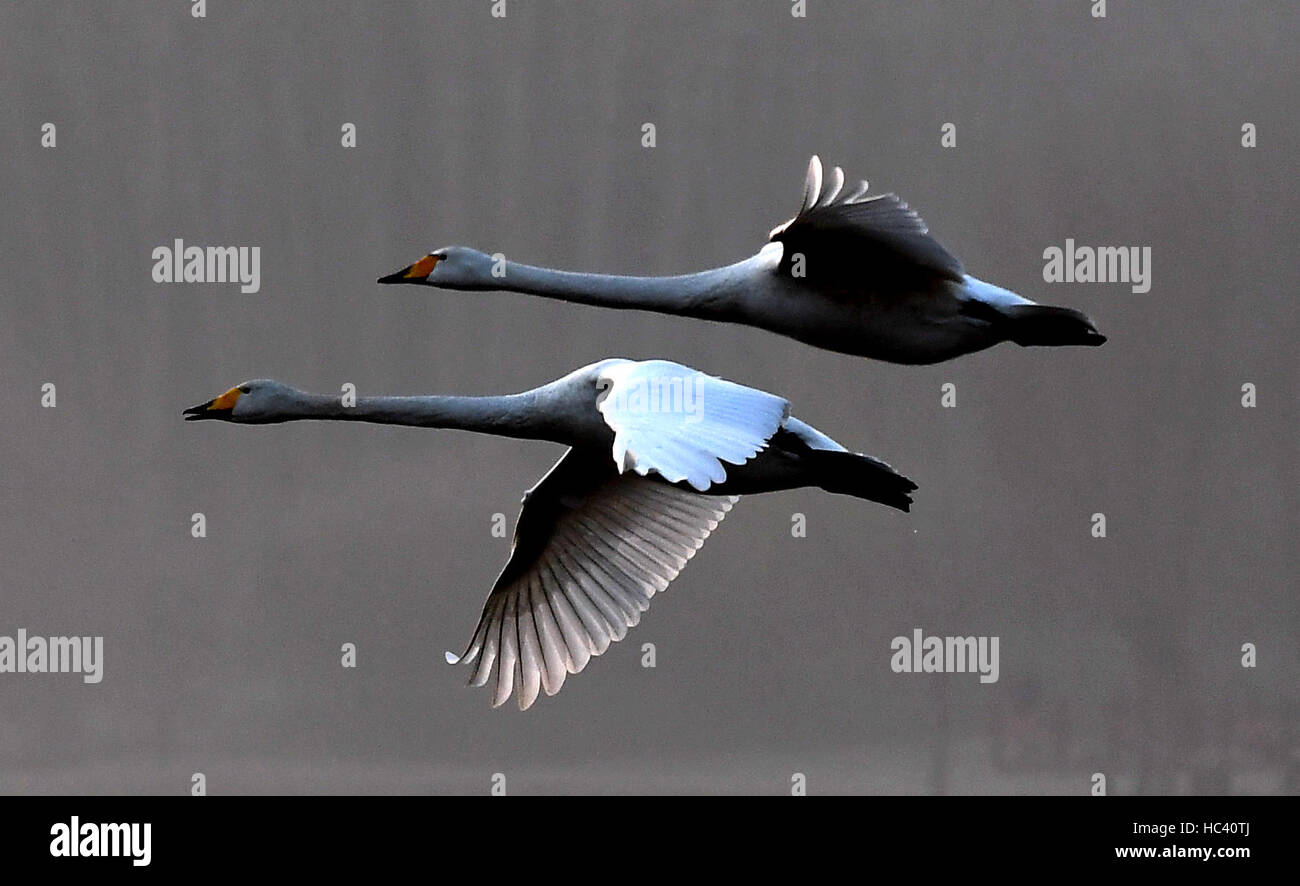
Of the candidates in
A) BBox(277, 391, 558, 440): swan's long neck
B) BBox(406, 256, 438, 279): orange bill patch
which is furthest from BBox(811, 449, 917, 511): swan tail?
BBox(406, 256, 438, 279): orange bill patch

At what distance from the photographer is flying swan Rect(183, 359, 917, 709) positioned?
804 centimetres

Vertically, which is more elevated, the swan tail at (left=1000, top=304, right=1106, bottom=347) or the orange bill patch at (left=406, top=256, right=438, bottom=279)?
the orange bill patch at (left=406, top=256, right=438, bottom=279)

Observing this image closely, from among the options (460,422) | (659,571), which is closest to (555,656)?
(659,571)

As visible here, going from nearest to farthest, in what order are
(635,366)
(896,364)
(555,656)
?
(635,366)
(896,364)
(555,656)

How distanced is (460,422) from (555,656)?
1.43 m

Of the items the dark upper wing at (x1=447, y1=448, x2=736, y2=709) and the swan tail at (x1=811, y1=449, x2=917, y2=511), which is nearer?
the swan tail at (x1=811, y1=449, x2=917, y2=511)

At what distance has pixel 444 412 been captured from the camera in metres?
9.61

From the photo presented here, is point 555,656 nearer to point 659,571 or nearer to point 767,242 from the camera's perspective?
point 659,571

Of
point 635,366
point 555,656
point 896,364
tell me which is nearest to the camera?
point 635,366

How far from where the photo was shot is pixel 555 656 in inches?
411

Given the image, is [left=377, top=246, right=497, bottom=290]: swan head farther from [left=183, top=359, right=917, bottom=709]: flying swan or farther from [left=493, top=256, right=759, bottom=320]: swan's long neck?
[left=183, top=359, right=917, bottom=709]: flying swan

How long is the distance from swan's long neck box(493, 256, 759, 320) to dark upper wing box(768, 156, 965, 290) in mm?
233

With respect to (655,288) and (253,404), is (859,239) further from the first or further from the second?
(253,404)

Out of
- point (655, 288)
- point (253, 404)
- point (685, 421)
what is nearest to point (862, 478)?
point (655, 288)
